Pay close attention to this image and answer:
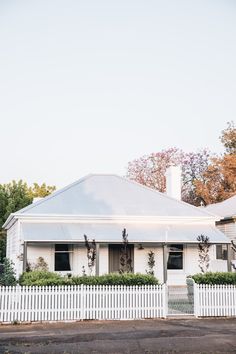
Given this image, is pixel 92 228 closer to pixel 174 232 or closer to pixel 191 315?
pixel 174 232

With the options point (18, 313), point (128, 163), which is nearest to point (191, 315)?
point (18, 313)

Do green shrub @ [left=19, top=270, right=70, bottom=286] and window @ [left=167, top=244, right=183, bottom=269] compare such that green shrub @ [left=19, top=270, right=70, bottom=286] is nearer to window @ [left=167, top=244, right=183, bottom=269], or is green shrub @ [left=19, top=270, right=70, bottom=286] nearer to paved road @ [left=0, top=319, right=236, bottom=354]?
paved road @ [left=0, top=319, right=236, bottom=354]

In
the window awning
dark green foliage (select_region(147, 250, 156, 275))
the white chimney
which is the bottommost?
dark green foliage (select_region(147, 250, 156, 275))

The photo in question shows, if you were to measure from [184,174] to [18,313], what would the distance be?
143ft

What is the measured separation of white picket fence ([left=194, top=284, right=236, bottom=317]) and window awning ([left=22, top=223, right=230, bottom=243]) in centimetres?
583

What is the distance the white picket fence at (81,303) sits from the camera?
1501 cm

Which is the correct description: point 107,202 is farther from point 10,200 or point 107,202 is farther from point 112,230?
point 10,200

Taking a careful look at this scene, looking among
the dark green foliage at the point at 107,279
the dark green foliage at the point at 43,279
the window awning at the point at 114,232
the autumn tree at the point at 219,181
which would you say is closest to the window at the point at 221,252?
the window awning at the point at 114,232

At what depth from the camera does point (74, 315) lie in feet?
50.3

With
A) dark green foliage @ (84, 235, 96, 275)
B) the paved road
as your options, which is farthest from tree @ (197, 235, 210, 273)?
the paved road

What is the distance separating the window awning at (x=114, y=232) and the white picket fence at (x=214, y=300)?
583 cm

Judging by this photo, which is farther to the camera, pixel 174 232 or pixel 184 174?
pixel 184 174

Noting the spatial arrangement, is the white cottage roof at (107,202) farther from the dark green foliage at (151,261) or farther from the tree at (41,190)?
the tree at (41,190)

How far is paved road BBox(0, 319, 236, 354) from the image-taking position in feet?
35.9
